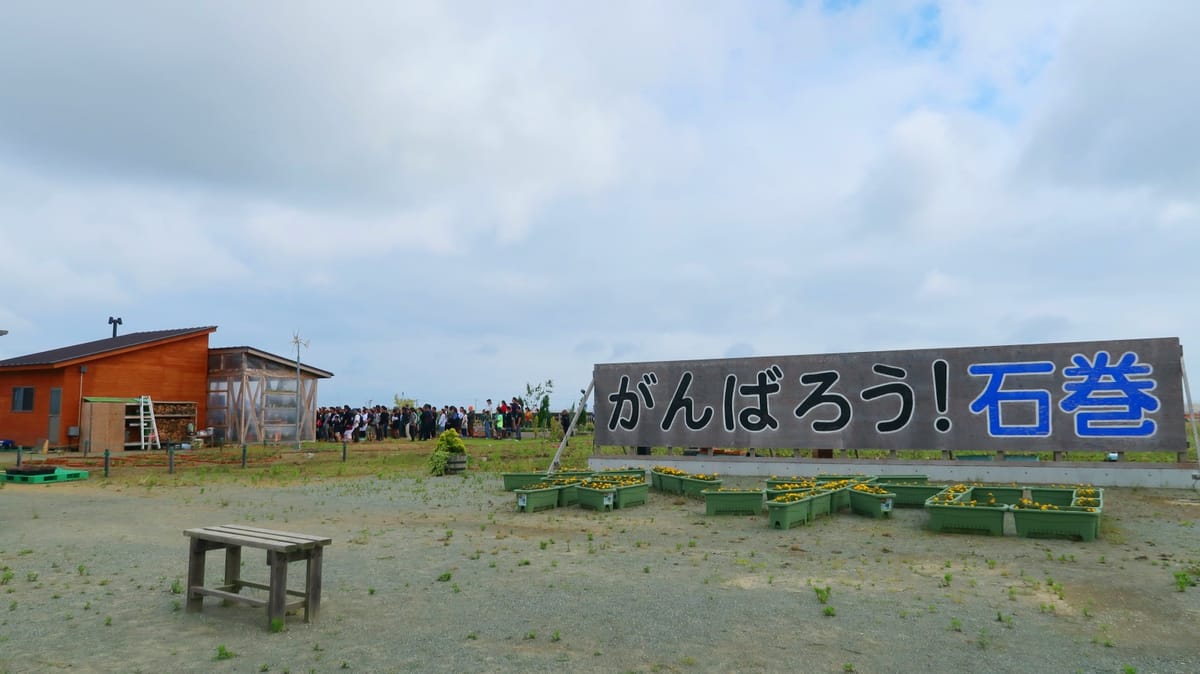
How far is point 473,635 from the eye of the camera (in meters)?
6.27

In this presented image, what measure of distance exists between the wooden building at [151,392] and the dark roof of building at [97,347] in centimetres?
6

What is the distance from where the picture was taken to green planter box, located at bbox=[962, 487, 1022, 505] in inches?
491

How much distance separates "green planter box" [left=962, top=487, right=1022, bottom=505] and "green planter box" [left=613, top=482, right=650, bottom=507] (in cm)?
572

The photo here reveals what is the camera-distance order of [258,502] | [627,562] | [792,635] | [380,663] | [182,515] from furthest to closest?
1. [258,502]
2. [182,515]
3. [627,562]
4. [792,635]
5. [380,663]

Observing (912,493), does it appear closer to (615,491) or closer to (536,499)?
(615,491)

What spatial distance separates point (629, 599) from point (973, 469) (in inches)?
474

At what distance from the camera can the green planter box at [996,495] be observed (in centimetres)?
1246

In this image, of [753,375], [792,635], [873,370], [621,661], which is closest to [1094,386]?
[873,370]

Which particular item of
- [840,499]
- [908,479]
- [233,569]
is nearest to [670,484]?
[840,499]

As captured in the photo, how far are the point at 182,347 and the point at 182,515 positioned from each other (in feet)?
71.2

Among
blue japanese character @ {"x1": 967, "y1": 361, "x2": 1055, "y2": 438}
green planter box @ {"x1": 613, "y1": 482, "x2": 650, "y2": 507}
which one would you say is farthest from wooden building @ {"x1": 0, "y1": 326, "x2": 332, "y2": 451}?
blue japanese character @ {"x1": 967, "y1": 361, "x2": 1055, "y2": 438}

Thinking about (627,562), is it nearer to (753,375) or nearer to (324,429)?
(753,375)

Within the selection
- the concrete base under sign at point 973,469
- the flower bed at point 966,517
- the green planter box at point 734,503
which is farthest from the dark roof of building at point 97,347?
the flower bed at point 966,517

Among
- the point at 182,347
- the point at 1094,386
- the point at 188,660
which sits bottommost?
the point at 188,660
